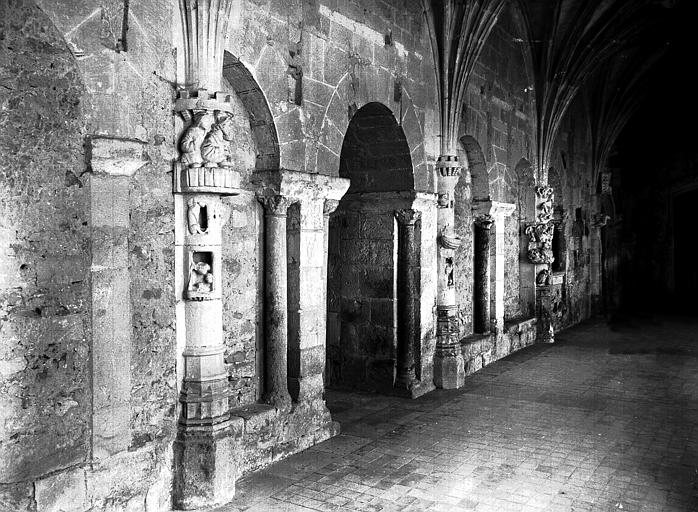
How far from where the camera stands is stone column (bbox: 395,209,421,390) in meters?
8.01

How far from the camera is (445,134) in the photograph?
8516 millimetres

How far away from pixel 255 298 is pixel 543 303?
7984mm

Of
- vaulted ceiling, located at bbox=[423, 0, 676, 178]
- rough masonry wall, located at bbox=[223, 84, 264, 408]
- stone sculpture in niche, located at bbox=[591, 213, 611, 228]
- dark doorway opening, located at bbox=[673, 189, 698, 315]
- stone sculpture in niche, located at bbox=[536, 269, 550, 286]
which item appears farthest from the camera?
dark doorway opening, located at bbox=[673, 189, 698, 315]

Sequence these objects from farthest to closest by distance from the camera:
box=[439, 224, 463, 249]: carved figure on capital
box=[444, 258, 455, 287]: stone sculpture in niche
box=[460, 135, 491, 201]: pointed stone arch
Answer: box=[460, 135, 491, 201]: pointed stone arch → box=[444, 258, 455, 287]: stone sculpture in niche → box=[439, 224, 463, 249]: carved figure on capital

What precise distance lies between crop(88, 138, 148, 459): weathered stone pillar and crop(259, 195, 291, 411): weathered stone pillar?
1.70m

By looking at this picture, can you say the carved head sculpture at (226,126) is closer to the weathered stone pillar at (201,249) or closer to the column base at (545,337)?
the weathered stone pillar at (201,249)

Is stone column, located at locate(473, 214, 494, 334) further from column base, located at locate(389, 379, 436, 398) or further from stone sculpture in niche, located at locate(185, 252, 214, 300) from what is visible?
stone sculpture in niche, located at locate(185, 252, 214, 300)

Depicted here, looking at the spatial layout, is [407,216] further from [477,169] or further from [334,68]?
[477,169]

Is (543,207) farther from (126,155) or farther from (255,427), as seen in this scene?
(126,155)

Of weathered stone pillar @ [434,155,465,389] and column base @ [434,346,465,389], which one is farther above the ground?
weathered stone pillar @ [434,155,465,389]

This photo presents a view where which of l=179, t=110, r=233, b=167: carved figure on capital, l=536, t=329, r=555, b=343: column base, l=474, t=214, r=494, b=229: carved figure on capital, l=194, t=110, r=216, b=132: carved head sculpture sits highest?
l=194, t=110, r=216, b=132: carved head sculpture

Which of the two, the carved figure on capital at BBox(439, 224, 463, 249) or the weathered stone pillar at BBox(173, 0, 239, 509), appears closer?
the weathered stone pillar at BBox(173, 0, 239, 509)

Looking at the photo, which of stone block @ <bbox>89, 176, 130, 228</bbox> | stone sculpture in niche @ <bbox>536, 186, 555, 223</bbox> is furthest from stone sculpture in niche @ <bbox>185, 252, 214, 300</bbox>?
stone sculpture in niche @ <bbox>536, 186, 555, 223</bbox>

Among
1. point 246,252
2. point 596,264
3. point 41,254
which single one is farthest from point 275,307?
point 596,264
